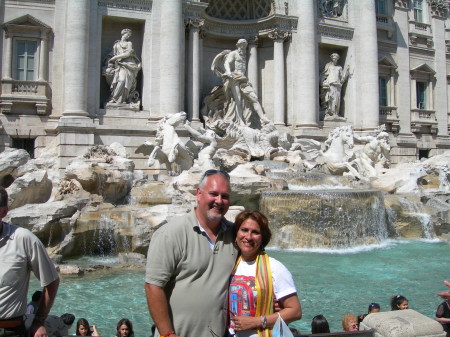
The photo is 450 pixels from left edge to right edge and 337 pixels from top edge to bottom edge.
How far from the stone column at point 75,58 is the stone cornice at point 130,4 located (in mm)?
912

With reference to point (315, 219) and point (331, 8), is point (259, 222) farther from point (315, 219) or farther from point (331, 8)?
point (331, 8)

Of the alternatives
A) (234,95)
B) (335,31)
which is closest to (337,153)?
(234,95)

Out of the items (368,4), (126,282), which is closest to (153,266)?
(126,282)

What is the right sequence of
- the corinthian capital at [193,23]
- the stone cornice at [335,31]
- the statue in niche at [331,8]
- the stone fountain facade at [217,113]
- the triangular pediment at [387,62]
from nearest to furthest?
the stone fountain facade at [217,113], the corinthian capital at [193,23], the stone cornice at [335,31], the statue in niche at [331,8], the triangular pediment at [387,62]

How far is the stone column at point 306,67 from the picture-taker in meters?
19.0

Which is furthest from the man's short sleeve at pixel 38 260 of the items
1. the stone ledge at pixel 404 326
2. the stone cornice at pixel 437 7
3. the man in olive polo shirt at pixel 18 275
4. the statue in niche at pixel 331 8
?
the stone cornice at pixel 437 7

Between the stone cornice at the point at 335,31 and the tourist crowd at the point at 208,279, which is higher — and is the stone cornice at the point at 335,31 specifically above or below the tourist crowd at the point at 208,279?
above

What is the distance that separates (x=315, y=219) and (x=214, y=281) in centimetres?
908

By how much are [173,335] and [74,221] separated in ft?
25.7

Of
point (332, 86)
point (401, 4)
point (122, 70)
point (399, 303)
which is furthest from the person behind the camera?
point (401, 4)

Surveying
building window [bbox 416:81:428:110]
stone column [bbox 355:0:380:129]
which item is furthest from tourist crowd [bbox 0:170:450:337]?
building window [bbox 416:81:428:110]

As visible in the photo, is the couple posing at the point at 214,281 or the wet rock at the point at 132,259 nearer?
the couple posing at the point at 214,281

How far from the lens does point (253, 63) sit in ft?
64.4

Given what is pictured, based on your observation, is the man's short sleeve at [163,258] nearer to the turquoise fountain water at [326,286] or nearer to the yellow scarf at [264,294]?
the yellow scarf at [264,294]
